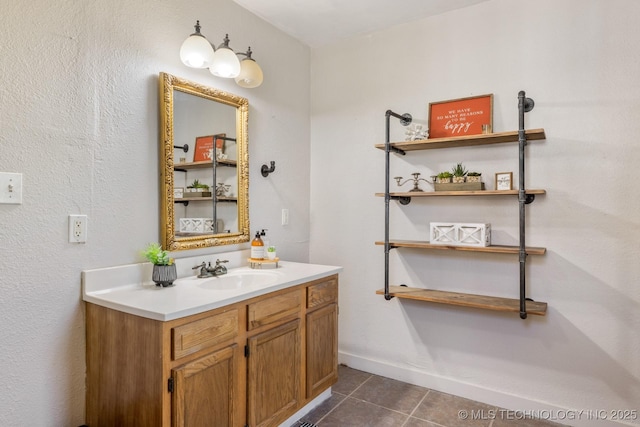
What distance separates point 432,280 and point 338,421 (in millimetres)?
1043

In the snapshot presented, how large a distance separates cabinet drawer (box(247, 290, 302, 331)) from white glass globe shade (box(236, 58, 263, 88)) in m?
1.25

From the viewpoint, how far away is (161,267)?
1728mm

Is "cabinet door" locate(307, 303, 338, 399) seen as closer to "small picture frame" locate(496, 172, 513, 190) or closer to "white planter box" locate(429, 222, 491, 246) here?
"white planter box" locate(429, 222, 491, 246)

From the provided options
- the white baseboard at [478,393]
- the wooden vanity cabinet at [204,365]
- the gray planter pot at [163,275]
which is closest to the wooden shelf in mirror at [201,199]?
the gray planter pot at [163,275]

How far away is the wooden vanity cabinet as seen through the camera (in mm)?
1368

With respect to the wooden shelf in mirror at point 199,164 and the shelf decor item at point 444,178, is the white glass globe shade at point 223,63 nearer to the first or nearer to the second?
the wooden shelf in mirror at point 199,164

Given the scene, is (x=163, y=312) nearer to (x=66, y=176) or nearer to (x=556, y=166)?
(x=66, y=176)

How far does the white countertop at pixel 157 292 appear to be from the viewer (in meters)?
1.40

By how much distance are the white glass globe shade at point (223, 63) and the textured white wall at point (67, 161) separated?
0.54 feet

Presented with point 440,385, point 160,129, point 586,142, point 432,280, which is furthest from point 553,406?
point 160,129

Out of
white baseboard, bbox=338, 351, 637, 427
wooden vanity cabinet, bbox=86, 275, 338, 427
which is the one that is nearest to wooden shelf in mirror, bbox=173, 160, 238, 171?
wooden vanity cabinet, bbox=86, 275, 338, 427

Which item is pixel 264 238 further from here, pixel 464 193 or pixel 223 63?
pixel 464 193

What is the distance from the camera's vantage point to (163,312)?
1.32 meters

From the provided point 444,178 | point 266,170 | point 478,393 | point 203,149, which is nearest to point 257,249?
point 266,170
